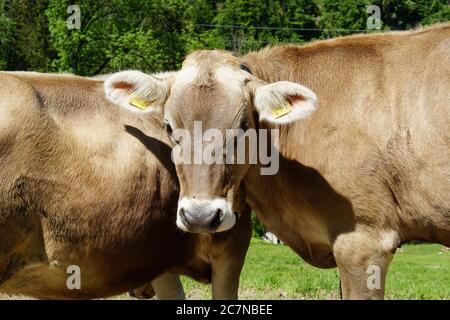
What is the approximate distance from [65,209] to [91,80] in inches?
55.9

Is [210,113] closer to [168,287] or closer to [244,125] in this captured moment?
[244,125]

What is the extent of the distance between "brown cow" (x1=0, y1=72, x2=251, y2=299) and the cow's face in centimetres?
39

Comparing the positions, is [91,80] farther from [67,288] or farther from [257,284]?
[257,284]

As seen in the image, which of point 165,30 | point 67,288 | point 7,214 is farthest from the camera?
point 165,30

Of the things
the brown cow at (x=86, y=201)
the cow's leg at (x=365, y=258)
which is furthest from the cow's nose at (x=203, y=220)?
the cow's leg at (x=365, y=258)

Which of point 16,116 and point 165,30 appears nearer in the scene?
point 16,116

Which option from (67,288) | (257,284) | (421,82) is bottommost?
(257,284)

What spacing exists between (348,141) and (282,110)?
623 millimetres

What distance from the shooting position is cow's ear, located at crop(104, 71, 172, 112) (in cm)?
664

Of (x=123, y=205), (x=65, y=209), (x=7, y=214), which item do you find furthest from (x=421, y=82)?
(x=7, y=214)

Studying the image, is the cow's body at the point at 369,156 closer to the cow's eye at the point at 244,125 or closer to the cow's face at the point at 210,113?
the cow's face at the point at 210,113

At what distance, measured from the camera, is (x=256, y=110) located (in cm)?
666

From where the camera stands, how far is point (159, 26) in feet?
177

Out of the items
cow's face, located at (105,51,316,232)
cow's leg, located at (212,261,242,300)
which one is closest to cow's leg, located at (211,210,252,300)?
cow's leg, located at (212,261,242,300)
